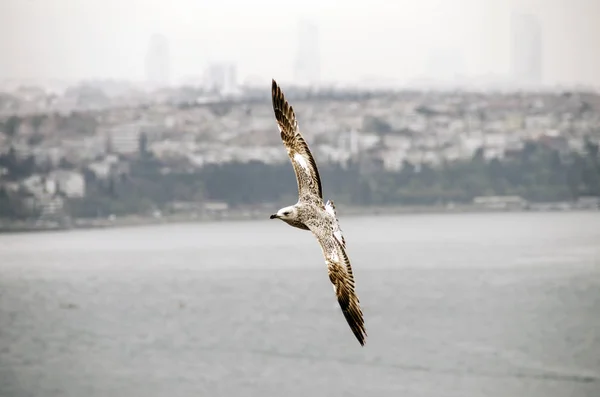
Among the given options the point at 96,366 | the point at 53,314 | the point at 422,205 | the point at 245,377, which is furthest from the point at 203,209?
the point at 245,377

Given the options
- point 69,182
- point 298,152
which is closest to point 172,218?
point 69,182

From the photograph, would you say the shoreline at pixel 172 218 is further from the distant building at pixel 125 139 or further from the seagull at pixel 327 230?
the seagull at pixel 327 230

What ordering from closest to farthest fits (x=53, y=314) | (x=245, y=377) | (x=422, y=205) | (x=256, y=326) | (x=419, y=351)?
(x=245, y=377), (x=419, y=351), (x=256, y=326), (x=53, y=314), (x=422, y=205)

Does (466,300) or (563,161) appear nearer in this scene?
(466,300)

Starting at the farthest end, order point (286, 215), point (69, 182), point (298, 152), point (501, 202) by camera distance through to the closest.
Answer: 1. point (501, 202)
2. point (69, 182)
3. point (298, 152)
4. point (286, 215)

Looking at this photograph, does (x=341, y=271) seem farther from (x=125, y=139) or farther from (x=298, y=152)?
(x=125, y=139)

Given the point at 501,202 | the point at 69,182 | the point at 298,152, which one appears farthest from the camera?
the point at 501,202

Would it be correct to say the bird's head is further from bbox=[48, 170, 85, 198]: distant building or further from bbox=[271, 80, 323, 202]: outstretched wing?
bbox=[48, 170, 85, 198]: distant building

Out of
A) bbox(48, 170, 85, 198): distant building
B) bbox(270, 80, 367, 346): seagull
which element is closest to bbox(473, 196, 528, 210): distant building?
bbox(48, 170, 85, 198): distant building

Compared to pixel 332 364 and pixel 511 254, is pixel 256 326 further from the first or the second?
pixel 511 254
